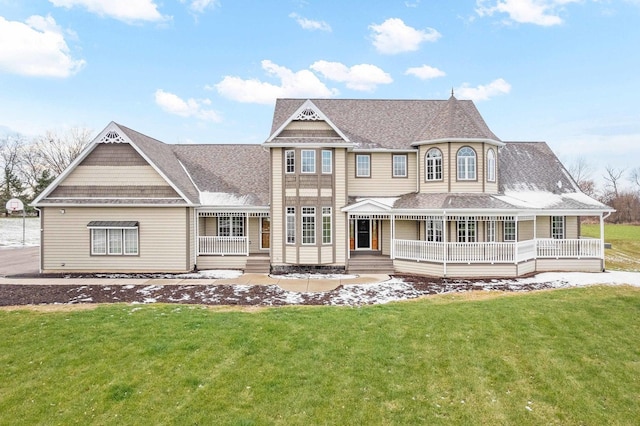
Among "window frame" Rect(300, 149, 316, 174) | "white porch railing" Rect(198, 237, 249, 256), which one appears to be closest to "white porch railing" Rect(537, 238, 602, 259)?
"window frame" Rect(300, 149, 316, 174)

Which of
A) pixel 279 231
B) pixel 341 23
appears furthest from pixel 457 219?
pixel 341 23

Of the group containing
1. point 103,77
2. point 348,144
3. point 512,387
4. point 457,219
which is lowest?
point 512,387

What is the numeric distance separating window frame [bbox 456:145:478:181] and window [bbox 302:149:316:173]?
7116mm

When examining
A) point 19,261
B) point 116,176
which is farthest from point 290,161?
point 19,261

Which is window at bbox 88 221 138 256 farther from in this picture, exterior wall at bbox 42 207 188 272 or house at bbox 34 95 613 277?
exterior wall at bbox 42 207 188 272

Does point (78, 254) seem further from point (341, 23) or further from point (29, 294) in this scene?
point (341, 23)

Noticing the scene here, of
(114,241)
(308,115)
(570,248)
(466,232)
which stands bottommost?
(570,248)

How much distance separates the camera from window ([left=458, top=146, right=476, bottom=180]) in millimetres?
17953

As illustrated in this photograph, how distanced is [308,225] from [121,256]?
9.06 meters

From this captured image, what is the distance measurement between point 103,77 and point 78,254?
1715 centimetres

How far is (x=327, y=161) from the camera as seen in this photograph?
17.7 meters

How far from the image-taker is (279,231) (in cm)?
1773

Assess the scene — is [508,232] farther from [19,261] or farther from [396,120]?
[19,261]

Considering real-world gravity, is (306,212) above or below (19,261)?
above
